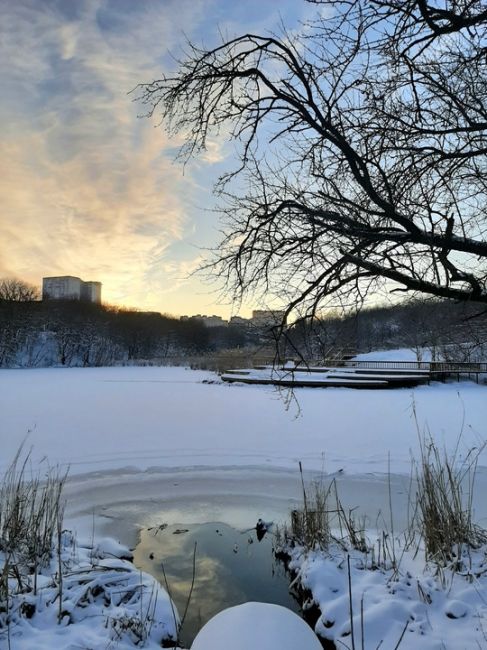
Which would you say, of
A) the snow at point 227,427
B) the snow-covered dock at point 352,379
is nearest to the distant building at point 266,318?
the snow at point 227,427

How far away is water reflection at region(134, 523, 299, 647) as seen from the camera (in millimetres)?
3674

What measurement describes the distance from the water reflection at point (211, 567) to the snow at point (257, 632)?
2.05 meters

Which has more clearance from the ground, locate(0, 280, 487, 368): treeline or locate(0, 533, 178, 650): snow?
locate(0, 280, 487, 368): treeline

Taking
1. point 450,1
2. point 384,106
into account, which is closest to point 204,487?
point 384,106

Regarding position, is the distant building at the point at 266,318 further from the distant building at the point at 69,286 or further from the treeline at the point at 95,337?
the distant building at the point at 69,286

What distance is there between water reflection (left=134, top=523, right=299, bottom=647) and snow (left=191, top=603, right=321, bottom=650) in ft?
6.71

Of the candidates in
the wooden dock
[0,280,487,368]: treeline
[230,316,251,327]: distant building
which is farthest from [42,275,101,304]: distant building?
[230,316,251,327]: distant building

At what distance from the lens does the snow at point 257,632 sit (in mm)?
1439

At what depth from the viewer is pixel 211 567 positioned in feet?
13.6

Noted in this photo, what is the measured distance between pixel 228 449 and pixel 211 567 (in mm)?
4055

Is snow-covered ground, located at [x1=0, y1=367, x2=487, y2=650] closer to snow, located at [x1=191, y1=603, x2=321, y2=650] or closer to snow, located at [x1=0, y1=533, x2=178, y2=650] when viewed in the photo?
snow, located at [x1=0, y1=533, x2=178, y2=650]

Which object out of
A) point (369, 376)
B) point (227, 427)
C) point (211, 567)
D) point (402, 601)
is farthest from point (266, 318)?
point (369, 376)

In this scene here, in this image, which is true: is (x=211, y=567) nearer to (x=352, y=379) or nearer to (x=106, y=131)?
(x=106, y=131)

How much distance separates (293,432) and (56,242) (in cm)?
977
